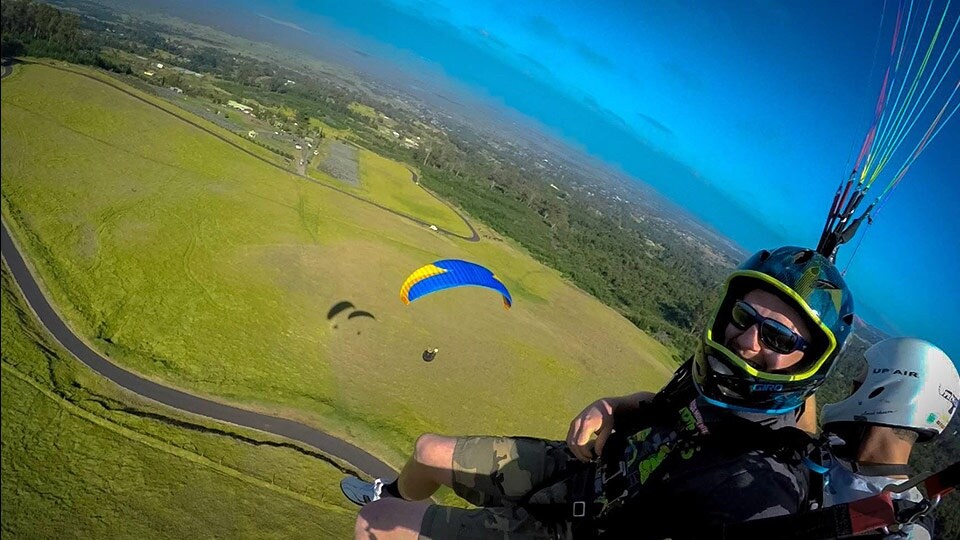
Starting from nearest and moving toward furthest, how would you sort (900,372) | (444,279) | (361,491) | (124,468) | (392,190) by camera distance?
(900,372), (361,491), (124,468), (444,279), (392,190)

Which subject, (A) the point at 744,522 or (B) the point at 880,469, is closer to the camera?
(A) the point at 744,522

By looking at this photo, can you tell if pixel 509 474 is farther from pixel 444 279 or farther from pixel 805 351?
pixel 444 279

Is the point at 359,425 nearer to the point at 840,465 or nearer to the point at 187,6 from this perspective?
the point at 840,465

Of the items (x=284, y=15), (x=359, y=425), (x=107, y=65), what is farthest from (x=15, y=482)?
(x=284, y=15)

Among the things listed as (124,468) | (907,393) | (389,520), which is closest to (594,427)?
(389,520)

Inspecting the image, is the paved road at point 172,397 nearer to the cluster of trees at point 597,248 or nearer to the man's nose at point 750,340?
the man's nose at point 750,340

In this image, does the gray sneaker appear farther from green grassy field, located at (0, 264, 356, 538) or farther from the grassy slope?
the grassy slope

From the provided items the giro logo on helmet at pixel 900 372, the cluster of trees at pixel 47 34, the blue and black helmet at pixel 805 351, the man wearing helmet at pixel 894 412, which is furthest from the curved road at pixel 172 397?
the blue and black helmet at pixel 805 351
